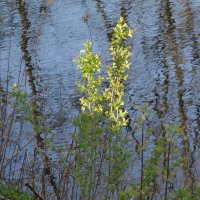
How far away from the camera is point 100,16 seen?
48.5ft

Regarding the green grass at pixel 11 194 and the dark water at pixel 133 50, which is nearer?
the green grass at pixel 11 194

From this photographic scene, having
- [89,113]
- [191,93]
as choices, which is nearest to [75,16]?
[191,93]

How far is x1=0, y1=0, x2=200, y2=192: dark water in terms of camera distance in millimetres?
9195

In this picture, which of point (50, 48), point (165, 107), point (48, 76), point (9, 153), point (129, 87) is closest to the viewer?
point (9, 153)

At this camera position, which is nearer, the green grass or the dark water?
the green grass

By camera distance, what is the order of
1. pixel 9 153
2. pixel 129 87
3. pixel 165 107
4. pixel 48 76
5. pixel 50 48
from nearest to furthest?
pixel 9 153 → pixel 165 107 → pixel 129 87 → pixel 48 76 → pixel 50 48

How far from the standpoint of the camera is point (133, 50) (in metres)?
11.9

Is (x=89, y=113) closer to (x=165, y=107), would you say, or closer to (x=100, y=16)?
(x=165, y=107)

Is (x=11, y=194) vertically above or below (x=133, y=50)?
below

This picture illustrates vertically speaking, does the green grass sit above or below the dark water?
below

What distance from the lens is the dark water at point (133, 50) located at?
30.2 feet

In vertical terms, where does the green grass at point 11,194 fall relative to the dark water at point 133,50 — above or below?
below

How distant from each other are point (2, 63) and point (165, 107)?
413 centimetres

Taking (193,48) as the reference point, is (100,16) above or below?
above
